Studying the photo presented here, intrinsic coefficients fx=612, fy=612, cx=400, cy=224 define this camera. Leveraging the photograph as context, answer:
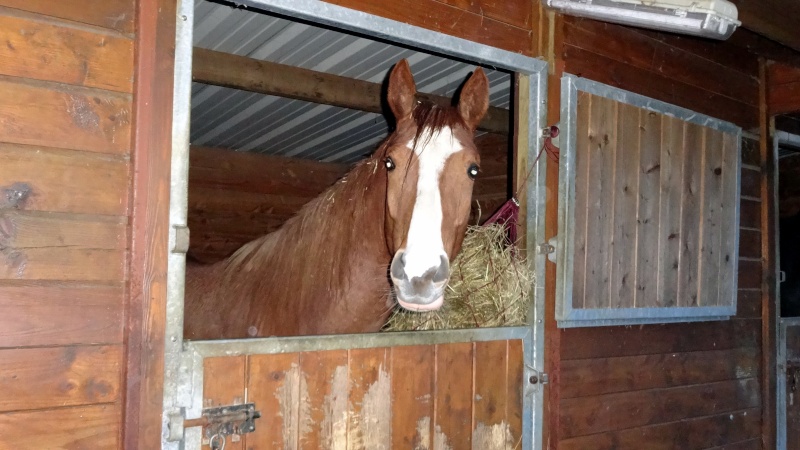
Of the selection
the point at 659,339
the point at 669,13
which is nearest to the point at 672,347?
the point at 659,339

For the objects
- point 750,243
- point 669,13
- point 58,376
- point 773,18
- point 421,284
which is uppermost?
point 773,18

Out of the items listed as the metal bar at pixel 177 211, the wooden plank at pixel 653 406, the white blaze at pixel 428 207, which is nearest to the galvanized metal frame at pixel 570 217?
the wooden plank at pixel 653 406

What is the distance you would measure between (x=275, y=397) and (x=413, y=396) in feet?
1.70

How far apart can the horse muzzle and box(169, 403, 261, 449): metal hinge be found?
562mm

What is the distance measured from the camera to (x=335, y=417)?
75.4 inches

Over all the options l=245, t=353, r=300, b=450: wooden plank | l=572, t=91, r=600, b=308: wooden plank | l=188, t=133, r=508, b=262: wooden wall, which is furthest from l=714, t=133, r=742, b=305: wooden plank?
l=245, t=353, r=300, b=450: wooden plank

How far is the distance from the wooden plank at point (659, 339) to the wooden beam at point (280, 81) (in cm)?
207

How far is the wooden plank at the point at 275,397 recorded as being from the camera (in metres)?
Answer: 1.75

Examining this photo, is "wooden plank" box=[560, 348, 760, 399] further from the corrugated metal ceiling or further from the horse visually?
the corrugated metal ceiling

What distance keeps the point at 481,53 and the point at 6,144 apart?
1.62 m

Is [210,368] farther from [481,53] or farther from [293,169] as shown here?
A: [293,169]

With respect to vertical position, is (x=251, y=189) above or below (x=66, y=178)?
above

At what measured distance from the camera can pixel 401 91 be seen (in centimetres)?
242

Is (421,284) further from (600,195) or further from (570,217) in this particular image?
(600,195)
